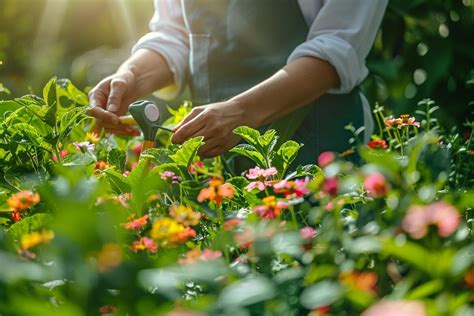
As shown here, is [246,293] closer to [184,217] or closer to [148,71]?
[184,217]

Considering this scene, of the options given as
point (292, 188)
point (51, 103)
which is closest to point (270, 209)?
point (292, 188)

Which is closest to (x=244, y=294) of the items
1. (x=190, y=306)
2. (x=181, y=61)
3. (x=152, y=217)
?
(x=190, y=306)

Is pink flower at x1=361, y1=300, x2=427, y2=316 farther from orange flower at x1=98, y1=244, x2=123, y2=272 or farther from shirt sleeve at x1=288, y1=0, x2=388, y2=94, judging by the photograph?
shirt sleeve at x1=288, y1=0, x2=388, y2=94

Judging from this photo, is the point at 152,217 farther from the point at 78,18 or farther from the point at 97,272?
the point at 78,18

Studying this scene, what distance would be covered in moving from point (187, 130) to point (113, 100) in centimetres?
42

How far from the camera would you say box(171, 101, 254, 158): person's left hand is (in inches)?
50.9

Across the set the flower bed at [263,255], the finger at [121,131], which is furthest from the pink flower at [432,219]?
the finger at [121,131]

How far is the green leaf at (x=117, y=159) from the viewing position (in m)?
1.24

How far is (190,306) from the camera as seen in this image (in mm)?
598

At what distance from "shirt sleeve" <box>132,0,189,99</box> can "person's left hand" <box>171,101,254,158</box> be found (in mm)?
598

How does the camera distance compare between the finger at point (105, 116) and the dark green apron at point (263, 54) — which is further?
the dark green apron at point (263, 54)

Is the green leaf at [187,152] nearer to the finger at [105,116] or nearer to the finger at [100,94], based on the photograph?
the finger at [105,116]

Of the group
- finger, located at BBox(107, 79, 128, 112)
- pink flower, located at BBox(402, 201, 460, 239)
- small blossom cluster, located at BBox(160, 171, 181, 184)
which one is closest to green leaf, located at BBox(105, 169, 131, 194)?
small blossom cluster, located at BBox(160, 171, 181, 184)

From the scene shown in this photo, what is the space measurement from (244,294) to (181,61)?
58.2 inches
